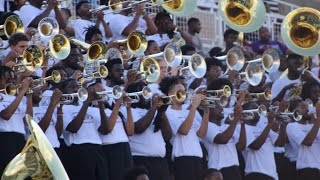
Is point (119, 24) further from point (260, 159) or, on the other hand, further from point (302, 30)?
point (260, 159)

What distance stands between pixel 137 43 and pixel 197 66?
2.52 ft

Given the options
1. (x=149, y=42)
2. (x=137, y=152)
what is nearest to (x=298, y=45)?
(x=149, y=42)

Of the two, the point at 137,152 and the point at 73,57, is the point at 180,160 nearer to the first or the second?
the point at 137,152

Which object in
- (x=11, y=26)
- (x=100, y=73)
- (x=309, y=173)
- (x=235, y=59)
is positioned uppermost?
(x=11, y=26)

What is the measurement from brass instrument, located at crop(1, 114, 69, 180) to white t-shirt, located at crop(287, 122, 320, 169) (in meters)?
5.64

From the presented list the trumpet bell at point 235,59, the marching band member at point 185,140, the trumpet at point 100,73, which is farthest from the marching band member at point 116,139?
the trumpet bell at point 235,59

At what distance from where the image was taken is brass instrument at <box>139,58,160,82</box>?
13.2 metres

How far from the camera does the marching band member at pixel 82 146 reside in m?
12.2

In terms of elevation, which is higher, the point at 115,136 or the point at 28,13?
the point at 28,13

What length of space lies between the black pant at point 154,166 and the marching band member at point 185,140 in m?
0.27

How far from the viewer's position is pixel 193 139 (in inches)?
516

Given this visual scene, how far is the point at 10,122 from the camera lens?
11719mm

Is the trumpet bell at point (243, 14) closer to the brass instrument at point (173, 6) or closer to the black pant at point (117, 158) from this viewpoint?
the brass instrument at point (173, 6)

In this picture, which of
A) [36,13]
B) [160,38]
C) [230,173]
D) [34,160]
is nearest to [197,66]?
[230,173]
